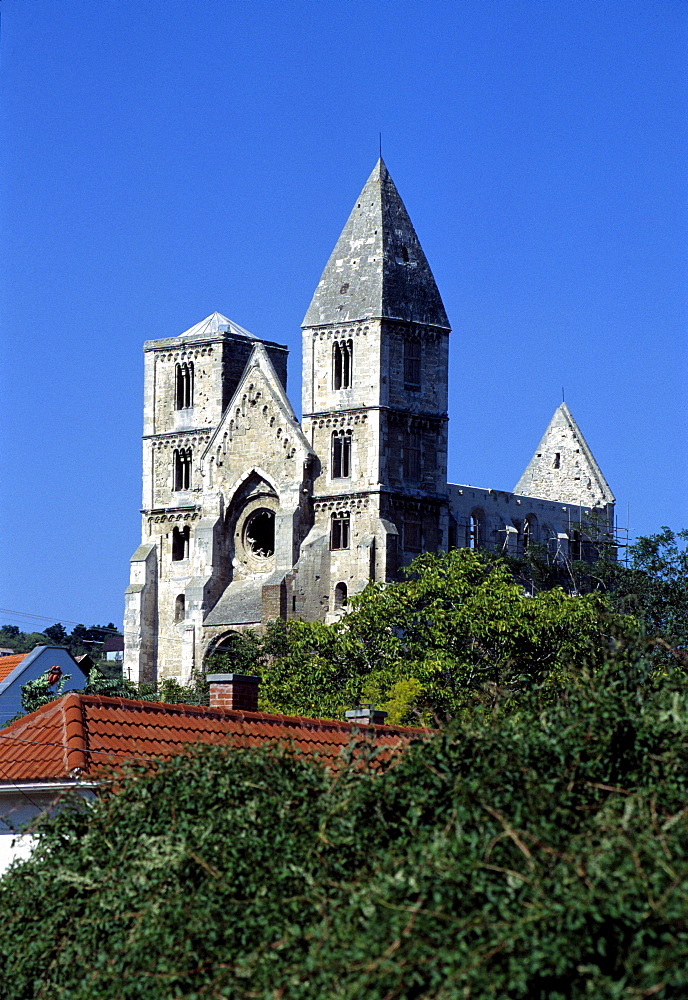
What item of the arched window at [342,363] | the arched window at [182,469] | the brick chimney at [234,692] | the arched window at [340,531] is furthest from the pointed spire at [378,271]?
the brick chimney at [234,692]

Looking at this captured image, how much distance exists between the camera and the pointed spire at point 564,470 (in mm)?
100250

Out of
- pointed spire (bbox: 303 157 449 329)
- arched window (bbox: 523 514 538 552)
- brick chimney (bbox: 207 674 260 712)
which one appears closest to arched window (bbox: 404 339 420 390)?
pointed spire (bbox: 303 157 449 329)

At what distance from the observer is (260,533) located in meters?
84.1

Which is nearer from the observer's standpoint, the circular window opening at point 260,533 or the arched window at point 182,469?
the circular window opening at point 260,533

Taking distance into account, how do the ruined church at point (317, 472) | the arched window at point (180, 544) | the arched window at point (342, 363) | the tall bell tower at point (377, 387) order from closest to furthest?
the ruined church at point (317, 472), the tall bell tower at point (377, 387), the arched window at point (342, 363), the arched window at point (180, 544)

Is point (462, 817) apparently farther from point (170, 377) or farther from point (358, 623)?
point (170, 377)

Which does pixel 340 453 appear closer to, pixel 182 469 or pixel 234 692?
pixel 182 469

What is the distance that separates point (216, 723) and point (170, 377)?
67.2m

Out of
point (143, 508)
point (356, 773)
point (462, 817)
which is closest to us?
point (462, 817)

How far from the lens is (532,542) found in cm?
8919

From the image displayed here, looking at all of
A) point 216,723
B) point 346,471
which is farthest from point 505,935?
point 346,471

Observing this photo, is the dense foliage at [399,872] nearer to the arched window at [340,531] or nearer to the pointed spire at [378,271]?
the arched window at [340,531]

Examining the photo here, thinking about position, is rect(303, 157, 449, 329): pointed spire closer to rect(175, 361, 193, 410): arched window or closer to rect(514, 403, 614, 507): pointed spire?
rect(175, 361, 193, 410): arched window

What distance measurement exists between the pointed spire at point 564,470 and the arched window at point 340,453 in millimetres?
21942
